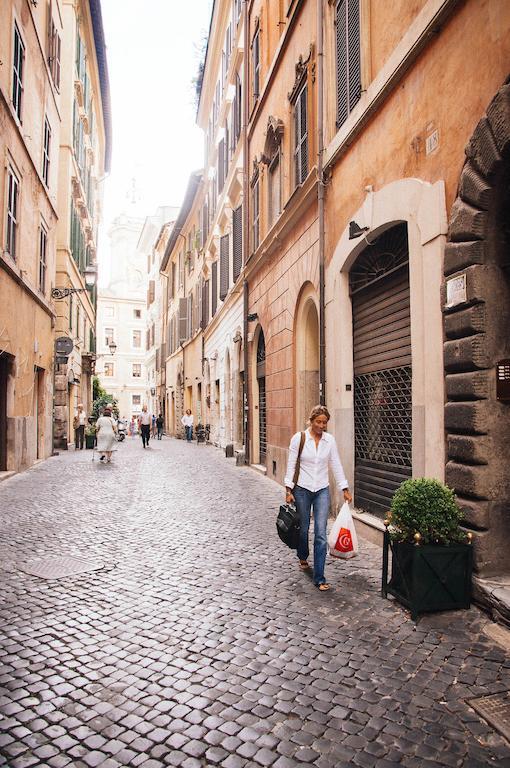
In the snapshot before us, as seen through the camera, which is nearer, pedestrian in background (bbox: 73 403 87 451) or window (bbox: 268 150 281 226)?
window (bbox: 268 150 281 226)

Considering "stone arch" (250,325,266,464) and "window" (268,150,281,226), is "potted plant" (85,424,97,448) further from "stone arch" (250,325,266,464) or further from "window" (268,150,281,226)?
"window" (268,150,281,226)

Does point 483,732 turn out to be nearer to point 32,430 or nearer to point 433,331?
point 433,331

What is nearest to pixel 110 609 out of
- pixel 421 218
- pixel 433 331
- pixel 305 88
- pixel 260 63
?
pixel 433 331

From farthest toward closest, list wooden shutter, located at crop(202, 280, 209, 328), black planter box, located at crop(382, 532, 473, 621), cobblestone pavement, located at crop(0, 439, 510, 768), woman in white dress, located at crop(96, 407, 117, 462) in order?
1. wooden shutter, located at crop(202, 280, 209, 328)
2. woman in white dress, located at crop(96, 407, 117, 462)
3. black planter box, located at crop(382, 532, 473, 621)
4. cobblestone pavement, located at crop(0, 439, 510, 768)

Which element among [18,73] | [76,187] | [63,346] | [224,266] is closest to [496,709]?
[18,73]

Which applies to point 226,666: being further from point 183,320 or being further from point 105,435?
point 183,320

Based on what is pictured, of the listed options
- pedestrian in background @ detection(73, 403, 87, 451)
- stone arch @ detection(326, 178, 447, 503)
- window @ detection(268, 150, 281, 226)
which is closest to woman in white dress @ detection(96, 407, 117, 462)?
pedestrian in background @ detection(73, 403, 87, 451)

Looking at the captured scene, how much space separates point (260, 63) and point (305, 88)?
483cm

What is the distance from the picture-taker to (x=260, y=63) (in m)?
14.0

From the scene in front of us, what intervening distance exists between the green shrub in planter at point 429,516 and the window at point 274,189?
9.09 metres

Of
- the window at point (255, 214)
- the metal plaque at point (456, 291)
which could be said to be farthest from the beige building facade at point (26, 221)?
the metal plaque at point (456, 291)

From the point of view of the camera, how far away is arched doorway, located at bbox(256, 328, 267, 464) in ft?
46.1

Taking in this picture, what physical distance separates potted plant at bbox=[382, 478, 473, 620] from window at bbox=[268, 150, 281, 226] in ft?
30.0

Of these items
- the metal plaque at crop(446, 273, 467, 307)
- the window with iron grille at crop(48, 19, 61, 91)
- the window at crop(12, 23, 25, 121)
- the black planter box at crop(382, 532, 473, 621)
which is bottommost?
the black planter box at crop(382, 532, 473, 621)
